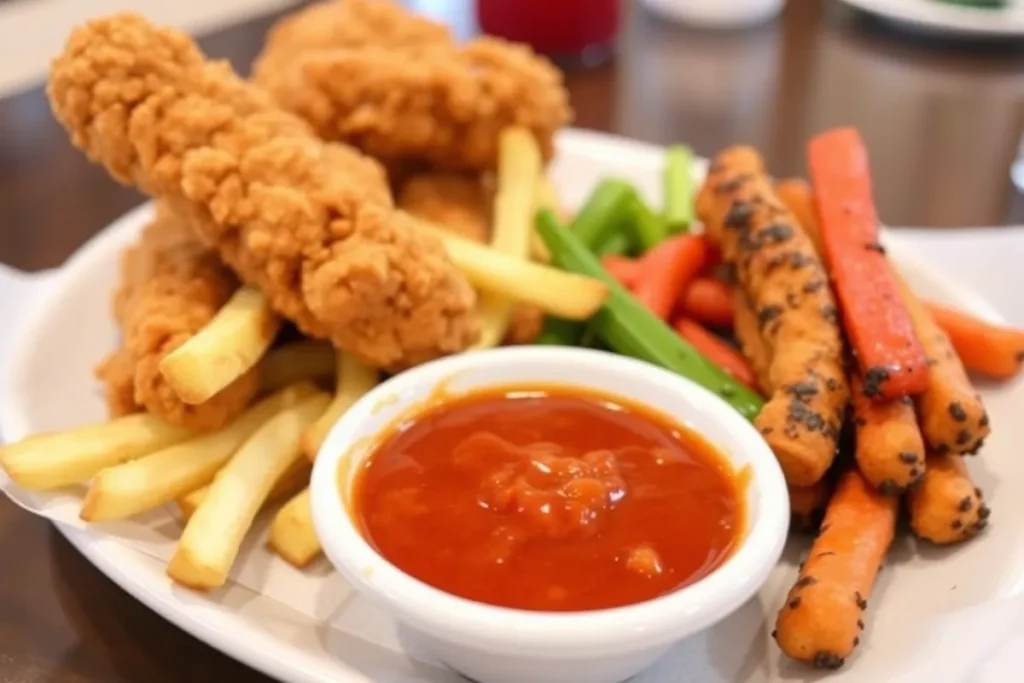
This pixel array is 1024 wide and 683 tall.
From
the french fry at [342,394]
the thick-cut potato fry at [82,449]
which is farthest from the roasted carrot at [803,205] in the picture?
the thick-cut potato fry at [82,449]

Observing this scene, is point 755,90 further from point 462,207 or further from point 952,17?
point 462,207

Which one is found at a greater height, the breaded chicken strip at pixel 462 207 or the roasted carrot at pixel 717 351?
the breaded chicken strip at pixel 462 207

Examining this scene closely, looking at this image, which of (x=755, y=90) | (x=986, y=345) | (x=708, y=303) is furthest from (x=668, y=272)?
(x=755, y=90)

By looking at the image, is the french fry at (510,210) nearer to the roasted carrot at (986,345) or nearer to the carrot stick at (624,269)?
the carrot stick at (624,269)

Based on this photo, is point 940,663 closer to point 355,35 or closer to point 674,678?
point 674,678

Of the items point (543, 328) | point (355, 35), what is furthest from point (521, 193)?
point (355, 35)

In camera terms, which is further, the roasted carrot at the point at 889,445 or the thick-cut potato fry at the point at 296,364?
the thick-cut potato fry at the point at 296,364

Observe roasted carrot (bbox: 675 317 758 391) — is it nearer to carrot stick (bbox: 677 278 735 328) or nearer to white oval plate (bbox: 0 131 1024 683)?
carrot stick (bbox: 677 278 735 328)
